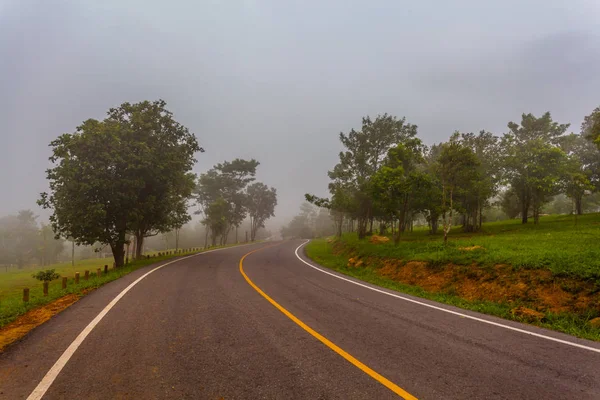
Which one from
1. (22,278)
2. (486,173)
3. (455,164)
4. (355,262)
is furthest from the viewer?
(22,278)

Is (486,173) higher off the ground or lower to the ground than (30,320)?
higher

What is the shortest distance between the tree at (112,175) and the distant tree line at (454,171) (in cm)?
1394

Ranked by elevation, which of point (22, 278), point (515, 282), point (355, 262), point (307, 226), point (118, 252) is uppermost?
point (307, 226)

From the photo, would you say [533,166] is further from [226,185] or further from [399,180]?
[226,185]

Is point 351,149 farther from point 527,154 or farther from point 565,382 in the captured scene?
point 565,382

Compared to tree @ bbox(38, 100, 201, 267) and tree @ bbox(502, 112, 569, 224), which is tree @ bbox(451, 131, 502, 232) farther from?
tree @ bbox(38, 100, 201, 267)

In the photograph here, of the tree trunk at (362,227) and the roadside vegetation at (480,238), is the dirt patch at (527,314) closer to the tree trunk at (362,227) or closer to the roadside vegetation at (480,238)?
the roadside vegetation at (480,238)

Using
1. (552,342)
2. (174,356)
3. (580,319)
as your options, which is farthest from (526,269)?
(174,356)

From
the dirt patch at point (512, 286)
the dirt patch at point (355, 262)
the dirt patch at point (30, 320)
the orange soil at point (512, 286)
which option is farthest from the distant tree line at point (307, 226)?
the dirt patch at point (30, 320)

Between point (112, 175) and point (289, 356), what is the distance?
20.1 m

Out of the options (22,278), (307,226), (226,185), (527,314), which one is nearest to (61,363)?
(527,314)

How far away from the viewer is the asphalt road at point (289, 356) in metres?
3.63

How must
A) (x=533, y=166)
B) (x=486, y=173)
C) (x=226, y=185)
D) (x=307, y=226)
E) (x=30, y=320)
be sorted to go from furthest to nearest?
(x=307, y=226)
(x=226, y=185)
(x=486, y=173)
(x=533, y=166)
(x=30, y=320)

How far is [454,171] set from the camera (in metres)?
18.4
